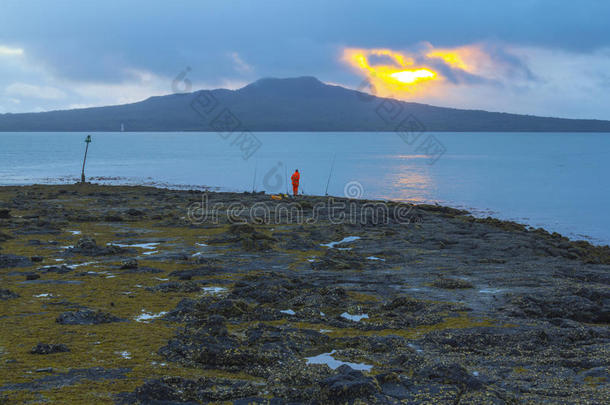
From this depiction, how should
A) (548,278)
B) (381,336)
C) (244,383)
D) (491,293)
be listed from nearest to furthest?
1. (244,383)
2. (381,336)
3. (491,293)
4. (548,278)

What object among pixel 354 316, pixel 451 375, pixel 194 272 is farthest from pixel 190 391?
pixel 194 272

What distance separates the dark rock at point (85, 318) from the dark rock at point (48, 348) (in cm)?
124

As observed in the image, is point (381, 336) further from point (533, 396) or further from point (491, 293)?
point (491, 293)

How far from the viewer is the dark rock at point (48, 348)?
751 cm

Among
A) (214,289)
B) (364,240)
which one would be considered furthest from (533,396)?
(364,240)

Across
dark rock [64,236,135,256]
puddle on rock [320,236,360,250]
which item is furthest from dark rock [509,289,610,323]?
dark rock [64,236,135,256]

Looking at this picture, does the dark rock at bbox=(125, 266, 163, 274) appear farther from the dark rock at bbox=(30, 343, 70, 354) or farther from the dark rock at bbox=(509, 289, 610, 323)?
the dark rock at bbox=(509, 289, 610, 323)

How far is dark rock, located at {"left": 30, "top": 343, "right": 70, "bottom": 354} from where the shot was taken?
7.51m

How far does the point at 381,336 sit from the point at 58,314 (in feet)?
18.7

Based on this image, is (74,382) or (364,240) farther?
(364,240)

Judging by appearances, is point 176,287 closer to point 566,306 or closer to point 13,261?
point 13,261

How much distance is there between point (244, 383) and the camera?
6727 millimetres

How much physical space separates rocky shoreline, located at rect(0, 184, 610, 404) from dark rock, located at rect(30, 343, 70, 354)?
0.02 m

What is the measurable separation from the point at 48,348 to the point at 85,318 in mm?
1510
